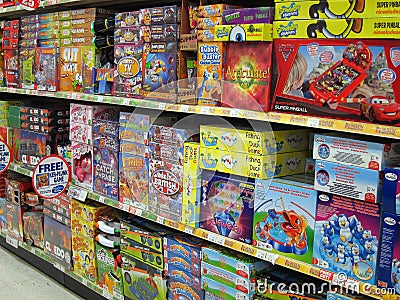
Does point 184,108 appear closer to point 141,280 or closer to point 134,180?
point 134,180

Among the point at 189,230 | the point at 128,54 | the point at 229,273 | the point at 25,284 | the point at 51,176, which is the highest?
the point at 128,54

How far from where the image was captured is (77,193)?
287 cm

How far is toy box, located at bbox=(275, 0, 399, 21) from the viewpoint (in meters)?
1.48

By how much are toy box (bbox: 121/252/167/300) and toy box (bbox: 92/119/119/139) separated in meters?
0.67

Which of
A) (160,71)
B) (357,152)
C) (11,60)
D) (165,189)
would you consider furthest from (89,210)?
(357,152)

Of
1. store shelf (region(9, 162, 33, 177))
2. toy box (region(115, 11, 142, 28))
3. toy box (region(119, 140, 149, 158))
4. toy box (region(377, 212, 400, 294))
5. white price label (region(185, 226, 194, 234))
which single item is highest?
toy box (region(115, 11, 142, 28))

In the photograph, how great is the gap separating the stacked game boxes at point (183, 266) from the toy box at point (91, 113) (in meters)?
0.84

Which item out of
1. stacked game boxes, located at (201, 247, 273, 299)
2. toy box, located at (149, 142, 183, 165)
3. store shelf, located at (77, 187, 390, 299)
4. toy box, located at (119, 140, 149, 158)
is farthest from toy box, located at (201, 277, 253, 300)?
toy box, located at (119, 140, 149, 158)

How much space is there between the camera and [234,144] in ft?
6.32

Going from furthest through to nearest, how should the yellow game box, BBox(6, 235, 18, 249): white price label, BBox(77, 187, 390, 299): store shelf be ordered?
1. BBox(6, 235, 18, 249): white price label
2. BBox(77, 187, 390, 299): store shelf
3. the yellow game box

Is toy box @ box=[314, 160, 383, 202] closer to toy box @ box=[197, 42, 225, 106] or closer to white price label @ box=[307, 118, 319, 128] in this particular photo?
white price label @ box=[307, 118, 319, 128]

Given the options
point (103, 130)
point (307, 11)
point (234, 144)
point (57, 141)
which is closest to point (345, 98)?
point (307, 11)

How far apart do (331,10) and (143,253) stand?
154 centimetres

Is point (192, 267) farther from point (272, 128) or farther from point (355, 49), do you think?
point (355, 49)
